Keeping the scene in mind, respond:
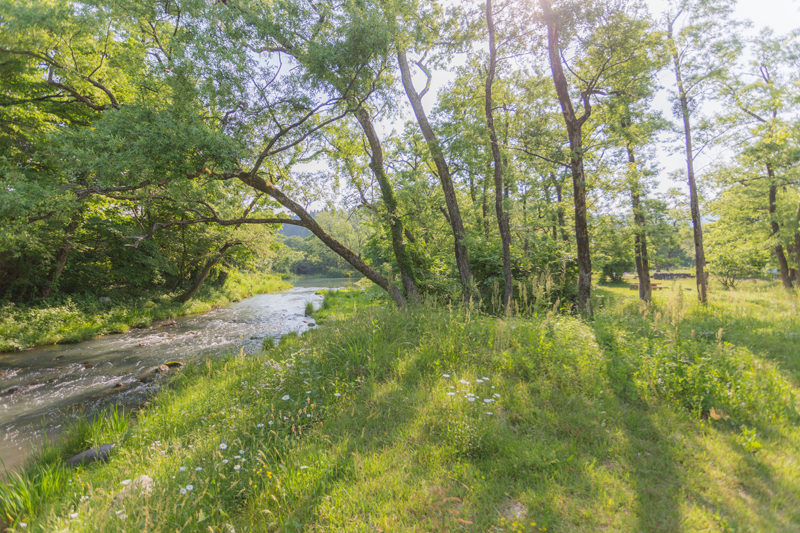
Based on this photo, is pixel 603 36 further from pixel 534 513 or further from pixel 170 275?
pixel 170 275

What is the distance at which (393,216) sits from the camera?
37.0 ft

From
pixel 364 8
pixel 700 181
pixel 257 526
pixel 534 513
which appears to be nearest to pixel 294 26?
pixel 364 8

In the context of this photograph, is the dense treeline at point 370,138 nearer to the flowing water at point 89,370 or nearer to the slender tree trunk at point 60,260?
the slender tree trunk at point 60,260

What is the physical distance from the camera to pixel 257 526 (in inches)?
96.3

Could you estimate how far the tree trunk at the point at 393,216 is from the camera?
11.1 m

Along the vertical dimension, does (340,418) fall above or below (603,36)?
below

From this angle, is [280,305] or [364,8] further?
[280,305]

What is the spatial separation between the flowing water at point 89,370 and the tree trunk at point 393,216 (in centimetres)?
594

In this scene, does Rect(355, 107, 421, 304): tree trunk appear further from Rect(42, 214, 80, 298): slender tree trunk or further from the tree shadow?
Rect(42, 214, 80, 298): slender tree trunk

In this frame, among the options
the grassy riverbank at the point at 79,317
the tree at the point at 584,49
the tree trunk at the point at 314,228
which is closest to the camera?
the tree at the point at 584,49

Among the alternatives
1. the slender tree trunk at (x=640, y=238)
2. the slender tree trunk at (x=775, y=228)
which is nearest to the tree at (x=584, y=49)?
the slender tree trunk at (x=640, y=238)

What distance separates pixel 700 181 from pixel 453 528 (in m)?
22.4

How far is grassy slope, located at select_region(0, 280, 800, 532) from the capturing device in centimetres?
245

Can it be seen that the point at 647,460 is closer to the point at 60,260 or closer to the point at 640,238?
the point at 640,238
